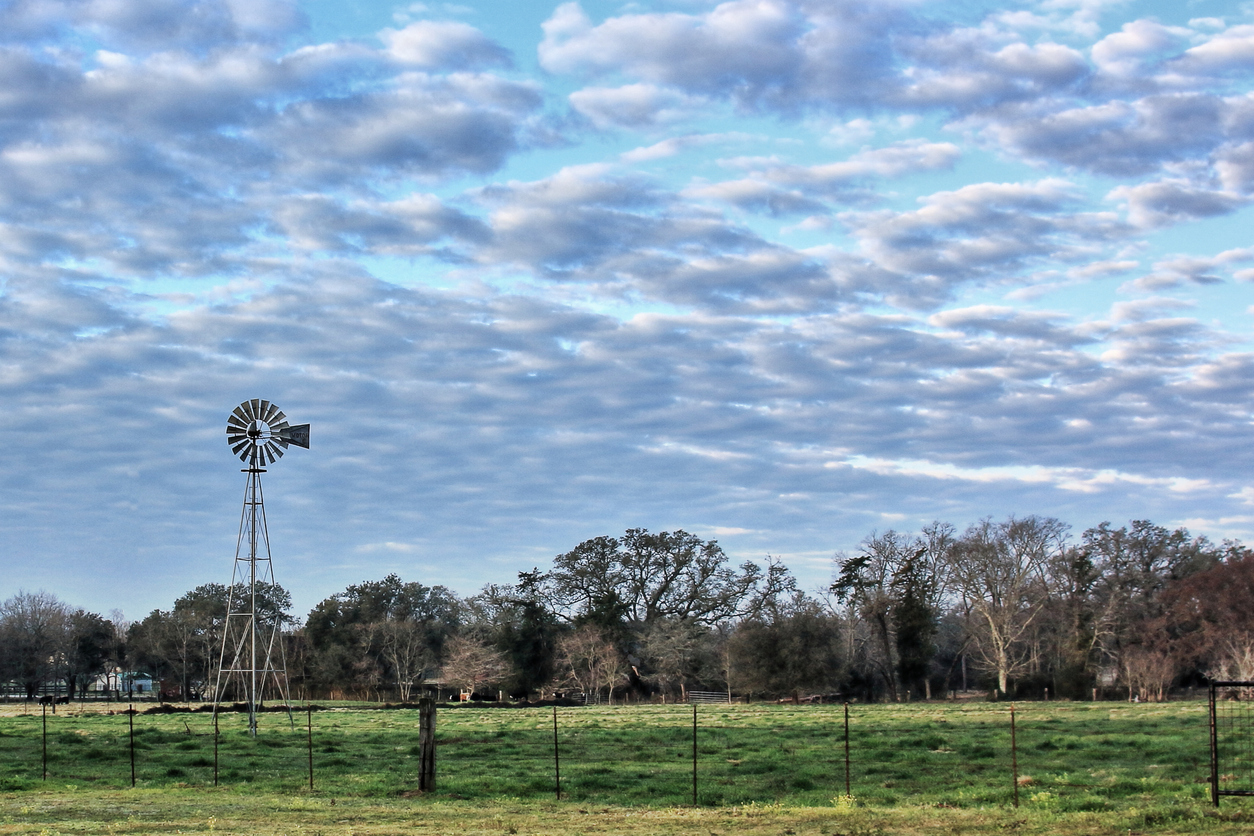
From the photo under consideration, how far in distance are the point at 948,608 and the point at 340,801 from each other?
80.5m

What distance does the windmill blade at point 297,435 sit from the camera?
1933 inches

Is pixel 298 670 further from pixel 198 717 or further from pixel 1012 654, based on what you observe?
pixel 1012 654

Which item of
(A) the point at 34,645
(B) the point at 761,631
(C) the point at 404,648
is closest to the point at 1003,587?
(B) the point at 761,631

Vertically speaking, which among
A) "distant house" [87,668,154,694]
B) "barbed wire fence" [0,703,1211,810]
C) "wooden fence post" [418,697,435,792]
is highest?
"wooden fence post" [418,697,435,792]

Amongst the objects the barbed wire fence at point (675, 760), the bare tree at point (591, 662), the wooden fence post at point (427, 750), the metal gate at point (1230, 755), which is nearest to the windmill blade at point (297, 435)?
the barbed wire fence at point (675, 760)

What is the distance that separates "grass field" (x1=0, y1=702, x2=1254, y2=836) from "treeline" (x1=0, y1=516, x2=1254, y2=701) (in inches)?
1514

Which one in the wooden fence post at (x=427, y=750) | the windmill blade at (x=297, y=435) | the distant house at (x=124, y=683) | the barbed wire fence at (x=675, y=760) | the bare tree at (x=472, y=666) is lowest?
the distant house at (x=124, y=683)

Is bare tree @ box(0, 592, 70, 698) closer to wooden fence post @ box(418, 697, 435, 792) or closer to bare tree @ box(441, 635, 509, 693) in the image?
bare tree @ box(441, 635, 509, 693)

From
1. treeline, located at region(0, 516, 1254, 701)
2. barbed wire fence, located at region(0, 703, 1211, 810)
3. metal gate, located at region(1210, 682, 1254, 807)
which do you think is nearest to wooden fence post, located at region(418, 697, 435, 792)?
barbed wire fence, located at region(0, 703, 1211, 810)

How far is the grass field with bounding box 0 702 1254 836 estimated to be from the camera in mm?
18047

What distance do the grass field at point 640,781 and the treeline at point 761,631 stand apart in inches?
1514

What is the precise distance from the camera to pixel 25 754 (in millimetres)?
32531

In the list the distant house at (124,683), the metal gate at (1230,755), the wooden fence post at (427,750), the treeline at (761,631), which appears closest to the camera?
the metal gate at (1230,755)

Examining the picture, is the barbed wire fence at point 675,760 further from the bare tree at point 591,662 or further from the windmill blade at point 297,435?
the bare tree at point 591,662
